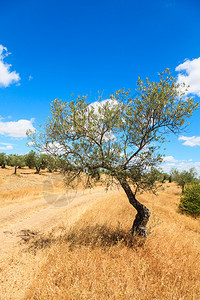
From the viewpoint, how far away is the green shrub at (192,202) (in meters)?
20.3

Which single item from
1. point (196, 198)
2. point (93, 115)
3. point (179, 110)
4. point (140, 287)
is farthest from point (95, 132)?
point (196, 198)

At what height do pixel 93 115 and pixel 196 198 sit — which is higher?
pixel 93 115

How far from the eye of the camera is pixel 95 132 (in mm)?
9562

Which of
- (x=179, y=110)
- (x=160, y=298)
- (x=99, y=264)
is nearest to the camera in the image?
(x=160, y=298)

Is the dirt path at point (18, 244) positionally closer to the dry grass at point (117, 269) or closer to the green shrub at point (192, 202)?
the dry grass at point (117, 269)

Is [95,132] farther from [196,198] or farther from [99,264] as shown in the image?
[196,198]

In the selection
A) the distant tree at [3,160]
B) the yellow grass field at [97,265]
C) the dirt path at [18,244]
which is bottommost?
the dirt path at [18,244]

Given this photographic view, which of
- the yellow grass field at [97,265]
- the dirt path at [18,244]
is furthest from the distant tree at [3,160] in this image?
the yellow grass field at [97,265]

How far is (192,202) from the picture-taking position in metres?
21.3

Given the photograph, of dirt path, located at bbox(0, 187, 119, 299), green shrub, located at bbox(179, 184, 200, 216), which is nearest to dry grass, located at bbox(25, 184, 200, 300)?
dirt path, located at bbox(0, 187, 119, 299)

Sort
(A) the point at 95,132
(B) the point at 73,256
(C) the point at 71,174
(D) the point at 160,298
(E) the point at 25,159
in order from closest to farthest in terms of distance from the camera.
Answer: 1. (D) the point at 160,298
2. (B) the point at 73,256
3. (A) the point at 95,132
4. (C) the point at 71,174
5. (E) the point at 25,159

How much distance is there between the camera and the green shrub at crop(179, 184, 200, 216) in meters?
20.3

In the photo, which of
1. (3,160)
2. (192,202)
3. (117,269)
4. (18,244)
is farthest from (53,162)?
(3,160)

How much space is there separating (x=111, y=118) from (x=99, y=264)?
7898 millimetres
